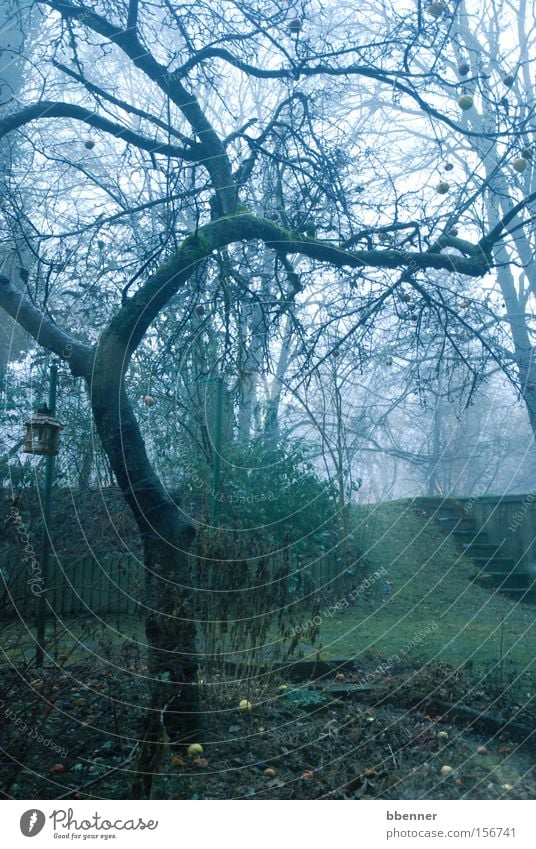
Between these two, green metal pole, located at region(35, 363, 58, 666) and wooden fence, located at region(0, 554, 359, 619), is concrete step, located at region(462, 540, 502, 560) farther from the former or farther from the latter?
green metal pole, located at region(35, 363, 58, 666)

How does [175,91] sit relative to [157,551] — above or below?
above

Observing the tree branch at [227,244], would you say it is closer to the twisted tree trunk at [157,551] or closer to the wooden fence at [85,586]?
the twisted tree trunk at [157,551]

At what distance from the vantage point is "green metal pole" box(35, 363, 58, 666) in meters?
2.38

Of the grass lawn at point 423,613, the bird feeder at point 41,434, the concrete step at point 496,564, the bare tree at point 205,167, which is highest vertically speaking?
the bare tree at point 205,167
